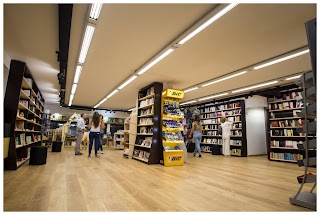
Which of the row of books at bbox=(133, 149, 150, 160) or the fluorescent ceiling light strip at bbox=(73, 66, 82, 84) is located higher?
the fluorescent ceiling light strip at bbox=(73, 66, 82, 84)

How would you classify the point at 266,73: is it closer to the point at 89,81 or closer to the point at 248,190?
the point at 248,190

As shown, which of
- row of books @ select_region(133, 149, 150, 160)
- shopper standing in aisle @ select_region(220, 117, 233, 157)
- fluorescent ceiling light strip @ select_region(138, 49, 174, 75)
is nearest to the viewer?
fluorescent ceiling light strip @ select_region(138, 49, 174, 75)

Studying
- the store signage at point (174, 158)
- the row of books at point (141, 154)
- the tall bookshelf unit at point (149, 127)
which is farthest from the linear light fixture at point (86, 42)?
the store signage at point (174, 158)

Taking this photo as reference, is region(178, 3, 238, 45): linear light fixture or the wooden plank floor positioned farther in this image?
region(178, 3, 238, 45): linear light fixture

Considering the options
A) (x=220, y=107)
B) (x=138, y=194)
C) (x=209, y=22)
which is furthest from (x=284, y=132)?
(x=138, y=194)

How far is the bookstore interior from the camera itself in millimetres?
2520

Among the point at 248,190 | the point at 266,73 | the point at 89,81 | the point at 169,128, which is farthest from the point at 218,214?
the point at 89,81

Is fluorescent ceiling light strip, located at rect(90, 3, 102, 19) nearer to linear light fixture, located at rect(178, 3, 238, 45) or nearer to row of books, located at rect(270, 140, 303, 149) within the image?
linear light fixture, located at rect(178, 3, 238, 45)

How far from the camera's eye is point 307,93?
2396 mm

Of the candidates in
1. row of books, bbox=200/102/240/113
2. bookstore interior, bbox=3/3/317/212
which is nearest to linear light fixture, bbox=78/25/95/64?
bookstore interior, bbox=3/3/317/212

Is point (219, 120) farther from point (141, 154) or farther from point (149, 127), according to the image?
point (141, 154)

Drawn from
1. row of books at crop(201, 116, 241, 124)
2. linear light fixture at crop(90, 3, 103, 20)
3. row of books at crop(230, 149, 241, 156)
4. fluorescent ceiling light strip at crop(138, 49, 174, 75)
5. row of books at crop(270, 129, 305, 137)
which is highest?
linear light fixture at crop(90, 3, 103, 20)

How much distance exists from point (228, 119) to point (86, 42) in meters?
8.12

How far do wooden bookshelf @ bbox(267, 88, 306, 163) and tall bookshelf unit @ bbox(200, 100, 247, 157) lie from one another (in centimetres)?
136
